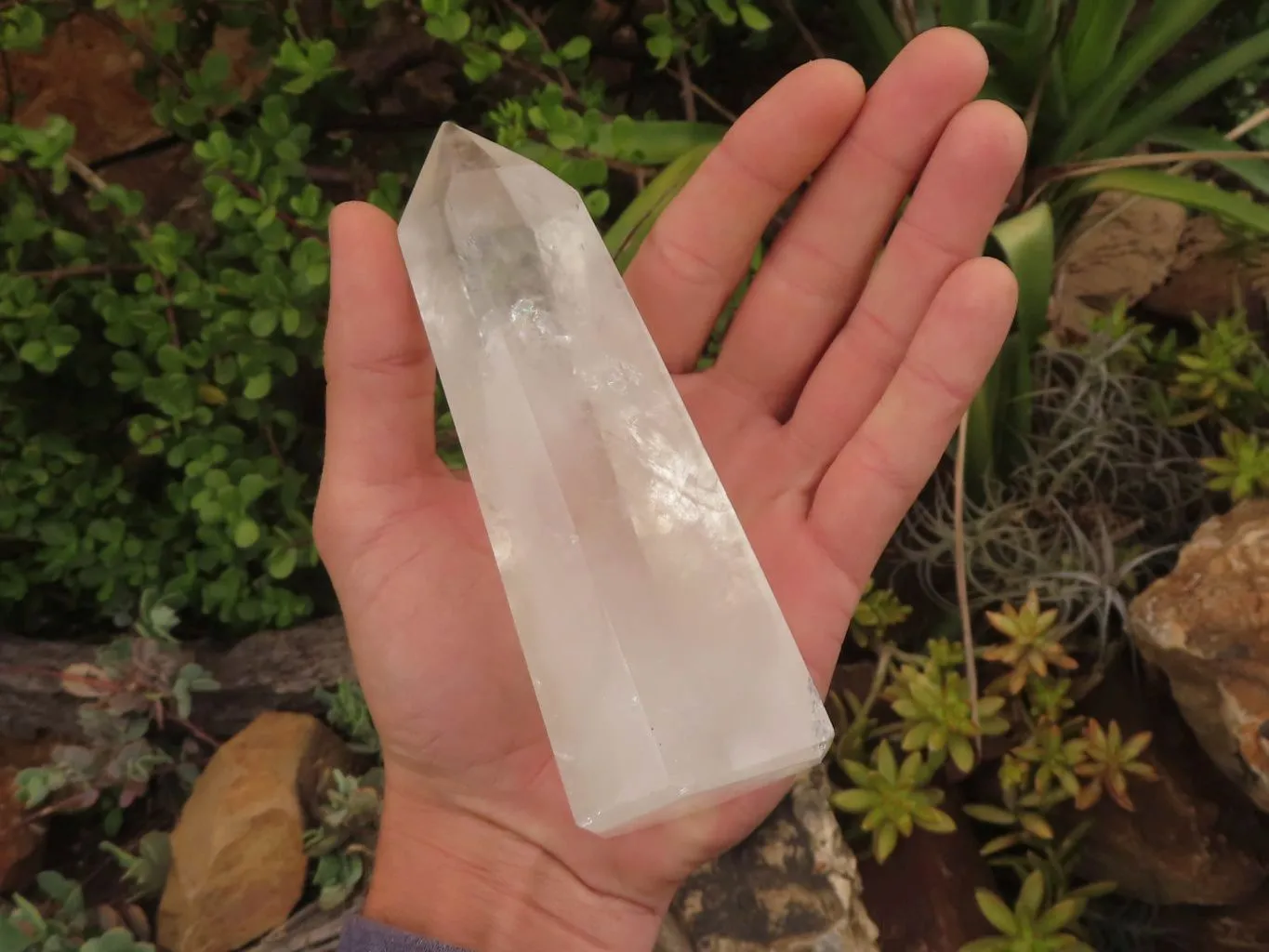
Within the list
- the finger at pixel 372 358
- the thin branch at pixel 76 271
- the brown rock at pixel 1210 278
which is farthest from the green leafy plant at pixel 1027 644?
the thin branch at pixel 76 271

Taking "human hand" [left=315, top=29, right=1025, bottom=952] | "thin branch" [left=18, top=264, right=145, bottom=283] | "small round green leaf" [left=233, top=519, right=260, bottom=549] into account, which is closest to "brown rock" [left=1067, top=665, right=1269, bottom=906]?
"human hand" [left=315, top=29, right=1025, bottom=952]

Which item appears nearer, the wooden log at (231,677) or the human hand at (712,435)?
the human hand at (712,435)

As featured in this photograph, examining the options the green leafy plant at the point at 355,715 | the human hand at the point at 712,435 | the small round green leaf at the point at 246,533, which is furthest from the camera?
the green leafy plant at the point at 355,715

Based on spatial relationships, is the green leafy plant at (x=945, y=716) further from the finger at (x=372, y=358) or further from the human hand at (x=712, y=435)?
the finger at (x=372, y=358)

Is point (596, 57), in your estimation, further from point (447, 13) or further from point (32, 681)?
point (32, 681)

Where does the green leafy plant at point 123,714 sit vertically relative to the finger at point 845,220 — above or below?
below

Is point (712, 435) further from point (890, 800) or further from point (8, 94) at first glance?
point (8, 94)

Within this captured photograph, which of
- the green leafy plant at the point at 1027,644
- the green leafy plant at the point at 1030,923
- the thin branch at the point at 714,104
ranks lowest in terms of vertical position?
the green leafy plant at the point at 1030,923
